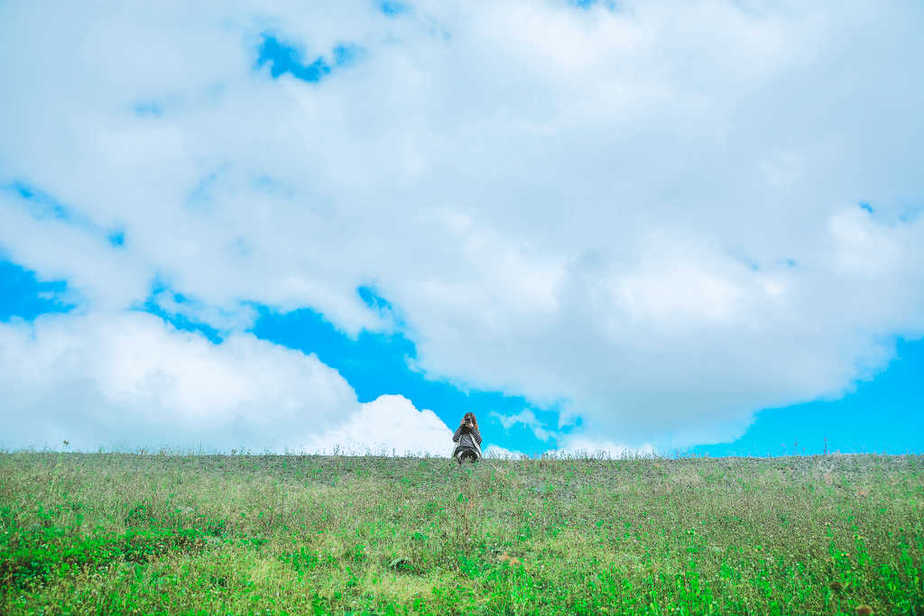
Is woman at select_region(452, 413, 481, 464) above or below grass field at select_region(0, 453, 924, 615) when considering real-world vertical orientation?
above

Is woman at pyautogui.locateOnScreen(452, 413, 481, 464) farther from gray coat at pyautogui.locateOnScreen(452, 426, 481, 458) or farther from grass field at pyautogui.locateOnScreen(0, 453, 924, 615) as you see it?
grass field at pyautogui.locateOnScreen(0, 453, 924, 615)

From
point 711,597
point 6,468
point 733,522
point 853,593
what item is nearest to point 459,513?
point 733,522

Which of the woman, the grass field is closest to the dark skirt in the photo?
the woman

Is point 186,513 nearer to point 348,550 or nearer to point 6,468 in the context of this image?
point 348,550

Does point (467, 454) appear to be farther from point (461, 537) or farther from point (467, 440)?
point (461, 537)

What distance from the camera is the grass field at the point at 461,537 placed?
8555 millimetres

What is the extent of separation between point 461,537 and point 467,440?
34.4 ft

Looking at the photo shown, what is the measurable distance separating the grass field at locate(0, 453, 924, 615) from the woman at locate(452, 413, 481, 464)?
201 centimetres

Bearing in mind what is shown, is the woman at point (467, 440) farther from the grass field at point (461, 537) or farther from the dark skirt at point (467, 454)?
the grass field at point (461, 537)

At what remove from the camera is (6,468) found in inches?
675

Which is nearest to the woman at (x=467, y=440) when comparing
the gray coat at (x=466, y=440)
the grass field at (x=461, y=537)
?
the gray coat at (x=466, y=440)

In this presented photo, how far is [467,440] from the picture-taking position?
2334 centimetres

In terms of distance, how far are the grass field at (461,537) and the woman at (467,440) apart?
2.01 meters

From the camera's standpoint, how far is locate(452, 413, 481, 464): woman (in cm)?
2312
